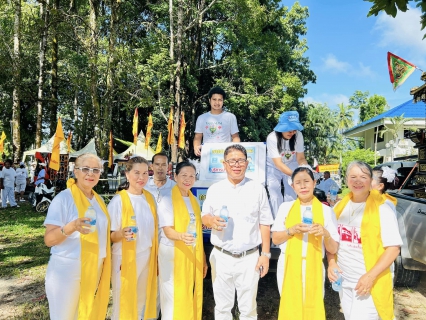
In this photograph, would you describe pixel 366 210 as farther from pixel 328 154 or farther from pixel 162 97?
pixel 328 154

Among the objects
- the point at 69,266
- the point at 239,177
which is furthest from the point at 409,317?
the point at 69,266

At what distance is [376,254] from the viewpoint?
2586mm

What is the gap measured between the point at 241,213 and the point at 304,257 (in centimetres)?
65

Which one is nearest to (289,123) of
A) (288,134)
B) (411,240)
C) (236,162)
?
(288,134)

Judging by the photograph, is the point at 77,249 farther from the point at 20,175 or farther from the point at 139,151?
the point at 139,151

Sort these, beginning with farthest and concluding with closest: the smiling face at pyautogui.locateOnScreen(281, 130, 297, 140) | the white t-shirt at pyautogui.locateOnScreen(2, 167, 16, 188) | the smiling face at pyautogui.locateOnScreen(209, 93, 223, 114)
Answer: the white t-shirt at pyautogui.locateOnScreen(2, 167, 16, 188)
the smiling face at pyautogui.locateOnScreen(209, 93, 223, 114)
the smiling face at pyautogui.locateOnScreen(281, 130, 297, 140)

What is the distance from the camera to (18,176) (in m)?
14.5

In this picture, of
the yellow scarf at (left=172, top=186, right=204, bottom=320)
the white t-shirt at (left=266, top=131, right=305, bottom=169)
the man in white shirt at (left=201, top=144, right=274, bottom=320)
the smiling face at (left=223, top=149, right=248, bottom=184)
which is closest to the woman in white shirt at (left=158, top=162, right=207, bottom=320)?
the yellow scarf at (left=172, top=186, right=204, bottom=320)

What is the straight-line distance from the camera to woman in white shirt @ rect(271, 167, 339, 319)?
9.08 ft

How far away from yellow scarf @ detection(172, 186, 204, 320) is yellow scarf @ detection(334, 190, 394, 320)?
1.48 m

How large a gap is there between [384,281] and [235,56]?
1929 centimetres

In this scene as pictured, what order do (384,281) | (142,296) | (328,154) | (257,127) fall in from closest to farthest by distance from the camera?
(384,281), (142,296), (257,127), (328,154)

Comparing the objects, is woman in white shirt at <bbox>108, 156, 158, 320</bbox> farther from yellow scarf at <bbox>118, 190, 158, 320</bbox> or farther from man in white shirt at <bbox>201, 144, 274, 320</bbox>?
man in white shirt at <bbox>201, 144, 274, 320</bbox>

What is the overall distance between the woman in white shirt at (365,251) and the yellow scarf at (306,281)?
15cm
